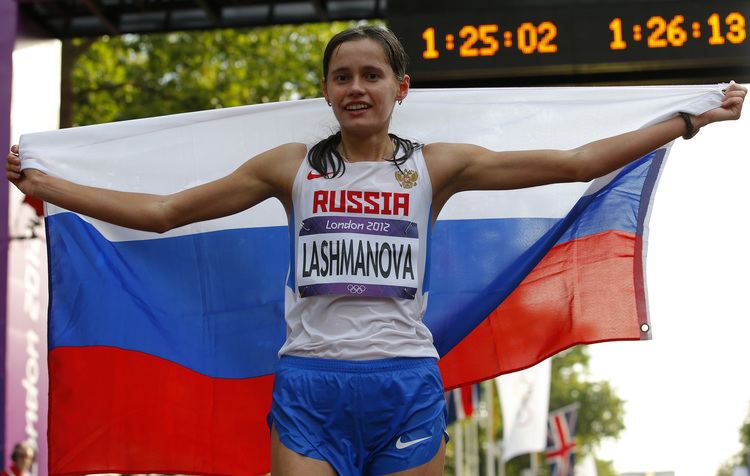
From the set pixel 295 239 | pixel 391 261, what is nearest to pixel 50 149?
pixel 295 239

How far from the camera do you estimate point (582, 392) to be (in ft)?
232

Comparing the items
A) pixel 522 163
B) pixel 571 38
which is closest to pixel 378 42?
pixel 522 163

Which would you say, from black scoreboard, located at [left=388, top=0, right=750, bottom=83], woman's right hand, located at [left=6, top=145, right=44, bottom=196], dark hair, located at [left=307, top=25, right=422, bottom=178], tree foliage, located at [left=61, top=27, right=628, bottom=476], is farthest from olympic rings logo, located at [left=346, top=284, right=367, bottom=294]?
tree foliage, located at [left=61, top=27, right=628, bottom=476]

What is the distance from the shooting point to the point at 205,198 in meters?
4.07

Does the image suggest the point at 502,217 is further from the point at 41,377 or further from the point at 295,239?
the point at 41,377

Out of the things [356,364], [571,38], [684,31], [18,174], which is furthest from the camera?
[571,38]

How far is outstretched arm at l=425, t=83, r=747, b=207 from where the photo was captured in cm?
404

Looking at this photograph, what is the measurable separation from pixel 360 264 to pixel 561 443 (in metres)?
28.7

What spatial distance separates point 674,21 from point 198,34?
12.4 m

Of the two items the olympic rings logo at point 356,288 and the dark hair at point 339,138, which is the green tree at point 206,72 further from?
the olympic rings logo at point 356,288

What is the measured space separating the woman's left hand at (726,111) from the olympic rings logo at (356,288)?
149 cm

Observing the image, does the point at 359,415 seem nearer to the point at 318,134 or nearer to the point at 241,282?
the point at 241,282

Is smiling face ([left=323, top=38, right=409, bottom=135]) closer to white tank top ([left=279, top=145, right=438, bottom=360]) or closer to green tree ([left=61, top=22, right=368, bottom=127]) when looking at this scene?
white tank top ([left=279, top=145, right=438, bottom=360])

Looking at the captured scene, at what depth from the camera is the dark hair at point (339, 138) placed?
3.88 meters
